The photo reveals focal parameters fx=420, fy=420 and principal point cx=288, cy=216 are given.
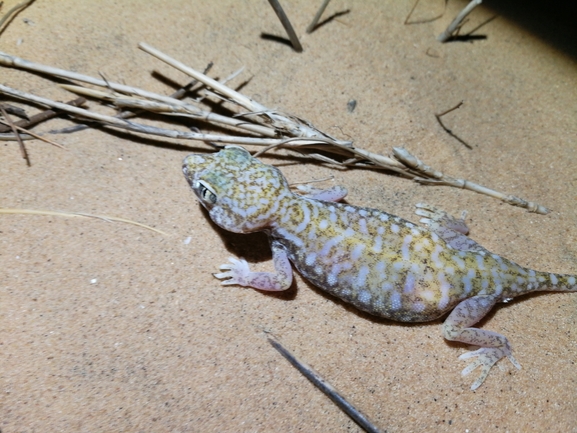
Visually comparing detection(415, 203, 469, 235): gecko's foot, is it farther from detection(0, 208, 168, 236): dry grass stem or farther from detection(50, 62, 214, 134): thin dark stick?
detection(50, 62, 214, 134): thin dark stick

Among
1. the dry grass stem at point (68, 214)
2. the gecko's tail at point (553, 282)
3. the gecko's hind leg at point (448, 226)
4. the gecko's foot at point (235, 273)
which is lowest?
the dry grass stem at point (68, 214)

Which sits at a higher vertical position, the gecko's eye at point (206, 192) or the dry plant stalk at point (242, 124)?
the dry plant stalk at point (242, 124)

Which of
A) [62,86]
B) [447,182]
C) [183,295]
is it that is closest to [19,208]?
[62,86]

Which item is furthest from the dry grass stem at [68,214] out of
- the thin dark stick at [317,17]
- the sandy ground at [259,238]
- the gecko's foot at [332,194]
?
the thin dark stick at [317,17]

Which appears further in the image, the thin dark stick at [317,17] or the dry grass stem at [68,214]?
the thin dark stick at [317,17]

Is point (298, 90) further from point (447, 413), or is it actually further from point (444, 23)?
point (447, 413)

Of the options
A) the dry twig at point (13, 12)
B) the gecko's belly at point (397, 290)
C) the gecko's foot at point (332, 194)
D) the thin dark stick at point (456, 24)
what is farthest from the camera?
the thin dark stick at point (456, 24)

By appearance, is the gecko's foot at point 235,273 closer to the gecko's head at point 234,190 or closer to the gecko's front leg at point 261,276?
the gecko's front leg at point 261,276

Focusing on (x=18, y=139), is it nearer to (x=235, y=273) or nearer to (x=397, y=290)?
(x=235, y=273)
